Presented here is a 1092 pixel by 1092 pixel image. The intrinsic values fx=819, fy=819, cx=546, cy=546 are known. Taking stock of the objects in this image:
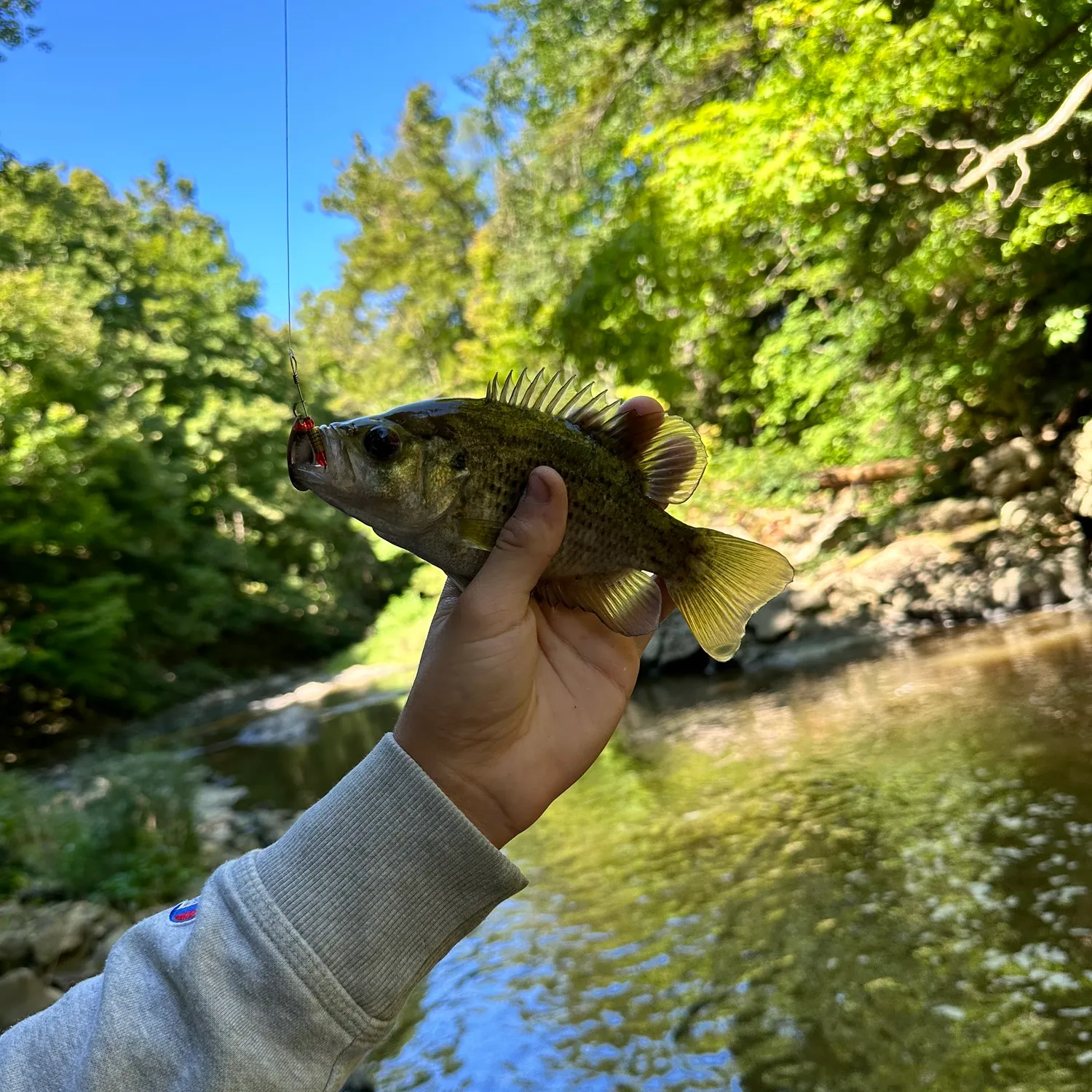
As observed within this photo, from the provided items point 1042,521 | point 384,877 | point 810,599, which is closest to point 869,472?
point 810,599

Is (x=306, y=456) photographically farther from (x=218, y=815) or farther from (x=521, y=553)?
(x=218, y=815)

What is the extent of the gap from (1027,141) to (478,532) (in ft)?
28.5

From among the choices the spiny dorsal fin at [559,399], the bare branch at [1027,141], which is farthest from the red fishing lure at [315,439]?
the bare branch at [1027,141]

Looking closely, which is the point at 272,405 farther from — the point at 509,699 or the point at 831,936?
the point at 509,699

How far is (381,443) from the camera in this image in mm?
1329

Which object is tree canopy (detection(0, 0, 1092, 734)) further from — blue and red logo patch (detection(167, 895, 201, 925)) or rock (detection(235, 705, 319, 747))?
blue and red logo patch (detection(167, 895, 201, 925))

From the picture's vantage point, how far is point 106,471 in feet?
58.4

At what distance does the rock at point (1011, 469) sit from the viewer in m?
12.0

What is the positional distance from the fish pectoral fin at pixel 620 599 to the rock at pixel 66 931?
Answer: 5.82 meters

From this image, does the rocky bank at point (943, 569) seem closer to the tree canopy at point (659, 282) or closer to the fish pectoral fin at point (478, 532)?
the tree canopy at point (659, 282)

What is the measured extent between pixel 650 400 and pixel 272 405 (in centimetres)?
2953

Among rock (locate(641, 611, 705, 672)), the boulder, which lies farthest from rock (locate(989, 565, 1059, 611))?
rock (locate(641, 611, 705, 672))

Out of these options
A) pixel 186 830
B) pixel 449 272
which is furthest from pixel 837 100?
pixel 449 272

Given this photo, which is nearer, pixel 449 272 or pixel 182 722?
pixel 182 722
